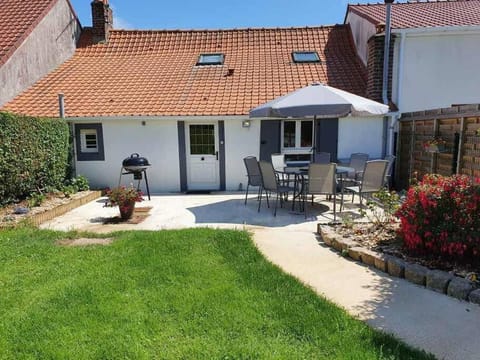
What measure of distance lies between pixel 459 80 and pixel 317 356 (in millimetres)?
9915

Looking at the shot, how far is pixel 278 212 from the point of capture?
24.0ft

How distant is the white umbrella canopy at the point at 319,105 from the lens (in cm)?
617

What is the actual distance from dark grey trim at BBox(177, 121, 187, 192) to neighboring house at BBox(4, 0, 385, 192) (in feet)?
0.10

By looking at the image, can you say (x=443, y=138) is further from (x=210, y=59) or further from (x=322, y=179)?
(x=210, y=59)

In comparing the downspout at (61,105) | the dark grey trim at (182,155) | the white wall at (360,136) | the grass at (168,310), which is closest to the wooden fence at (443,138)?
the white wall at (360,136)

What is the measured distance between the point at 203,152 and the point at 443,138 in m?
6.25

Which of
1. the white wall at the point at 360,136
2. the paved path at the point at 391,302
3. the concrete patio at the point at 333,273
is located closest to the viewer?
the paved path at the point at 391,302

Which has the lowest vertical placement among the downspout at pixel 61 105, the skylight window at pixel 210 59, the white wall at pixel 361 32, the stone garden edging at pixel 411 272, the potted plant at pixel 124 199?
the stone garden edging at pixel 411 272

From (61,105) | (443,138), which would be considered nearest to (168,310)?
(443,138)

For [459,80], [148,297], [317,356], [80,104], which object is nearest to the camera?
[317,356]

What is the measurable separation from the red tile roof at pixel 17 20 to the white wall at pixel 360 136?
33.6 ft

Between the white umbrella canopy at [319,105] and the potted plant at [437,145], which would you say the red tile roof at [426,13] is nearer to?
the potted plant at [437,145]

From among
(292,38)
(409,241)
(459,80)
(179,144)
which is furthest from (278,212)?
(292,38)

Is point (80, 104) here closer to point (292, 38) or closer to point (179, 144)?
point (179, 144)
